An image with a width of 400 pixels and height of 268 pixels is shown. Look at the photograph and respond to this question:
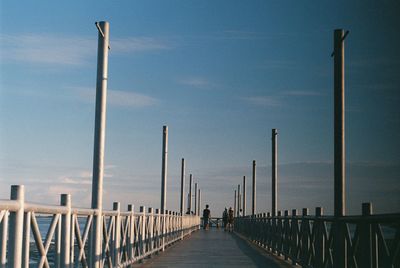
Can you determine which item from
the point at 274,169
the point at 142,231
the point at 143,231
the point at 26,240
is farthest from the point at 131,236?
the point at 274,169

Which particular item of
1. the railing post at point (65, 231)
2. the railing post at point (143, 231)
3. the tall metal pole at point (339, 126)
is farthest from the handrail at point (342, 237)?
the railing post at point (65, 231)

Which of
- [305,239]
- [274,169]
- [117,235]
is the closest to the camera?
[117,235]

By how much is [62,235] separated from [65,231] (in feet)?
0.26

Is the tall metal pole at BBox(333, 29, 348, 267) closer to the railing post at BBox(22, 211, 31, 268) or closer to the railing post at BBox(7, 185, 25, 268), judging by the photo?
the railing post at BBox(22, 211, 31, 268)

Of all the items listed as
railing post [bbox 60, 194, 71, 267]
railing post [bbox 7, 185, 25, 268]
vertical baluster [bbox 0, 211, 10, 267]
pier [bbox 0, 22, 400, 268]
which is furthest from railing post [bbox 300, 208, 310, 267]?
vertical baluster [bbox 0, 211, 10, 267]

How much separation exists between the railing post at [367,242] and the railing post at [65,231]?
13.1 ft

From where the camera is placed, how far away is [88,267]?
10.5 meters

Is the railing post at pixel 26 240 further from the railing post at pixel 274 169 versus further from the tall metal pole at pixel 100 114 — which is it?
the railing post at pixel 274 169

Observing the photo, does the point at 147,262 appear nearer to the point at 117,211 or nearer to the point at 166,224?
the point at 117,211

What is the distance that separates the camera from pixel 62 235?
8672mm

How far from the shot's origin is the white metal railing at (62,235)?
6.51 meters

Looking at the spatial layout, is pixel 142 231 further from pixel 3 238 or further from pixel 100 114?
pixel 3 238

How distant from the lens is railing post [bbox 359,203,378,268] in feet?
29.6

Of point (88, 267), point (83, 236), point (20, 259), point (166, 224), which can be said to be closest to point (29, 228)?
point (20, 259)
